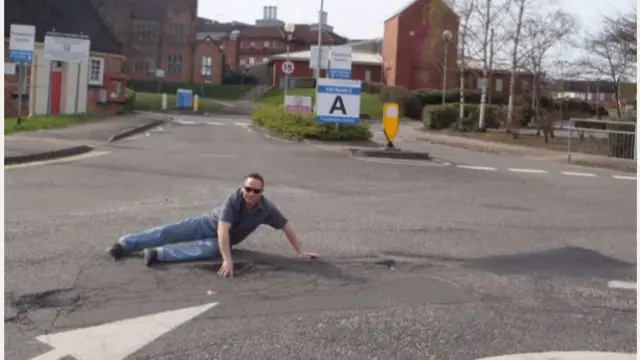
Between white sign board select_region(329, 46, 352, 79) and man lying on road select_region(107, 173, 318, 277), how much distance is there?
18.4 metres

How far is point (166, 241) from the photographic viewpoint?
7785mm

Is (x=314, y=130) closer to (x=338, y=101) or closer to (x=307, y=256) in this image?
(x=338, y=101)

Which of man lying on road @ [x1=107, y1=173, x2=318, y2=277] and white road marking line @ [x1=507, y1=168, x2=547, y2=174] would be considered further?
white road marking line @ [x1=507, y1=168, x2=547, y2=174]

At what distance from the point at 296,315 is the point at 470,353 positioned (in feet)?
4.31

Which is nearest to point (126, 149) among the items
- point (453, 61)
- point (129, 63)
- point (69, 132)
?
point (69, 132)

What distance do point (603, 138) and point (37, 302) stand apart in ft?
73.0

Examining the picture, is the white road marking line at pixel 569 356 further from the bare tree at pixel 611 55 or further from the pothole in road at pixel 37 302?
the bare tree at pixel 611 55

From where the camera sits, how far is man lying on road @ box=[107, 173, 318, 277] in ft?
24.3

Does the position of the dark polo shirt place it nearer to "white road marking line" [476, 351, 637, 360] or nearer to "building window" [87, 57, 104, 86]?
"white road marking line" [476, 351, 637, 360]

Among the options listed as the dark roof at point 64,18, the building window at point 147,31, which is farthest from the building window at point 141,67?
the dark roof at point 64,18

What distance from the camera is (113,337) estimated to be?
541cm

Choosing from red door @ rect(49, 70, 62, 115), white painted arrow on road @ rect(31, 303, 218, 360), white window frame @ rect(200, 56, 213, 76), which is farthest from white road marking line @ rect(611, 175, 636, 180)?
white window frame @ rect(200, 56, 213, 76)

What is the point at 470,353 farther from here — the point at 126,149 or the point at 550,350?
the point at 126,149

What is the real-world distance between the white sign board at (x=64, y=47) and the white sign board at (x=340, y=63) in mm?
Result: 11951
